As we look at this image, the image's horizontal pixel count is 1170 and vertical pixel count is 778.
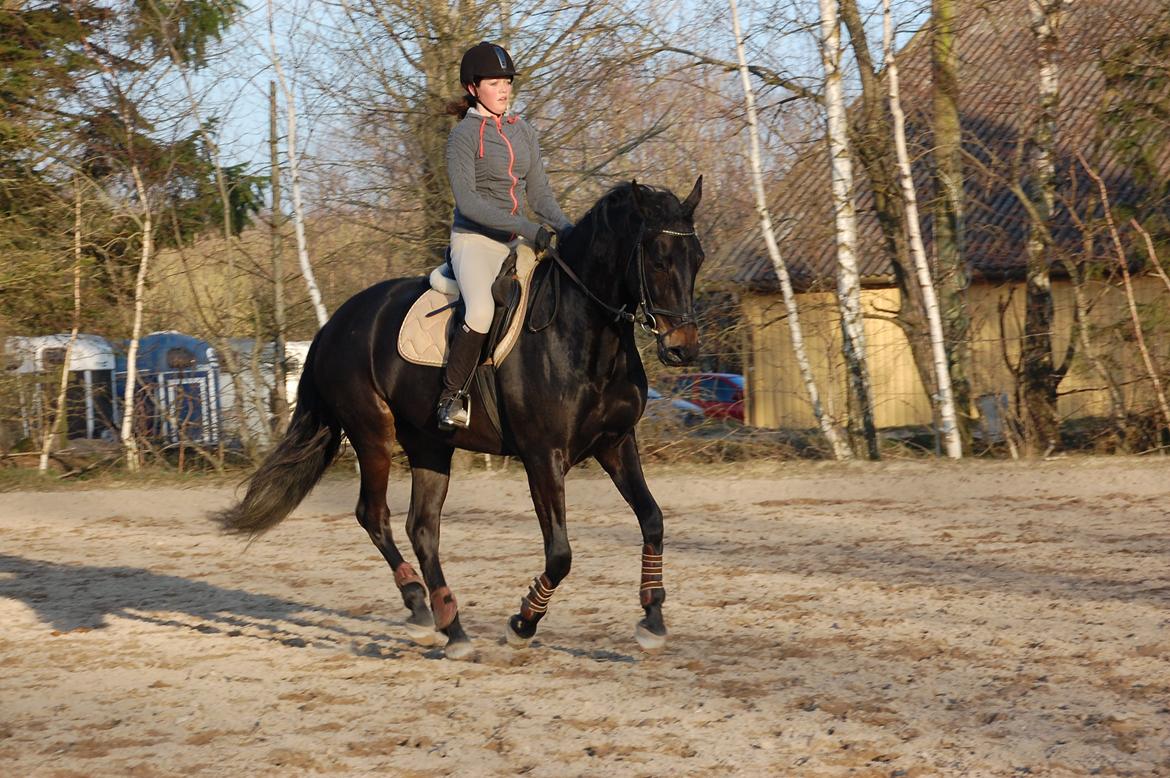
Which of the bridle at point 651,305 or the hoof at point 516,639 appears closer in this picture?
Answer: the bridle at point 651,305

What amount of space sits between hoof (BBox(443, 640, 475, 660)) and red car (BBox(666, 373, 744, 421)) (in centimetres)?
1005

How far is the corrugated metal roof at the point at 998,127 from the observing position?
50.3 ft

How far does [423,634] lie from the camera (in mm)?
6797

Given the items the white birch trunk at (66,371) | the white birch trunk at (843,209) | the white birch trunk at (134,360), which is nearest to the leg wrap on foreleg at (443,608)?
the white birch trunk at (843,209)

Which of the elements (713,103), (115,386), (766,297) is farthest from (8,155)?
(766,297)

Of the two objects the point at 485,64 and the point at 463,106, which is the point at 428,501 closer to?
the point at 463,106

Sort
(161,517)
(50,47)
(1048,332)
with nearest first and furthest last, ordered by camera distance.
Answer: (161,517) → (1048,332) → (50,47)

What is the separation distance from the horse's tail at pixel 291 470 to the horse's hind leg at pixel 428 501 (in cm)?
61

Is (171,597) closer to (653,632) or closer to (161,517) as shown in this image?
(653,632)

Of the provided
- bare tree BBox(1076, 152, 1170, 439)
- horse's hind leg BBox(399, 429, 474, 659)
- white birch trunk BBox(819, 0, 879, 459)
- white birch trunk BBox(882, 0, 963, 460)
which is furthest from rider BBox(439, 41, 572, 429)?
white birch trunk BBox(819, 0, 879, 459)

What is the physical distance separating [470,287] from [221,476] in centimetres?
1070

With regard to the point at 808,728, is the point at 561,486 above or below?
A: above

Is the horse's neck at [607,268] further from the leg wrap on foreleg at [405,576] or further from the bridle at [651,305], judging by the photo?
the leg wrap on foreleg at [405,576]

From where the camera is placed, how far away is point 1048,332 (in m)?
15.6
